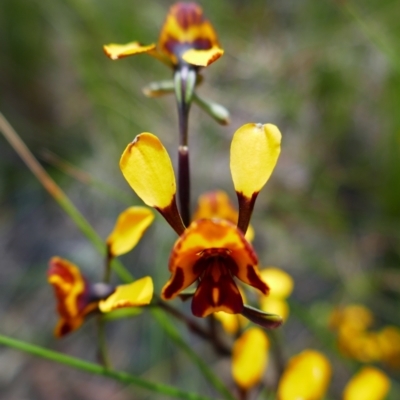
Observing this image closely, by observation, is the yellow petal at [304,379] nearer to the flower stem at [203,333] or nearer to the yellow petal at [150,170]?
the flower stem at [203,333]

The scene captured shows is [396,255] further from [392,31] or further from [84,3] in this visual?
[84,3]

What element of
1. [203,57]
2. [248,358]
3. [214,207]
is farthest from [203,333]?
[203,57]

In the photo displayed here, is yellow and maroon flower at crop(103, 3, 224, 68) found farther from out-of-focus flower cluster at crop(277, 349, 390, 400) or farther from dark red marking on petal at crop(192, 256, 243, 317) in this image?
out-of-focus flower cluster at crop(277, 349, 390, 400)

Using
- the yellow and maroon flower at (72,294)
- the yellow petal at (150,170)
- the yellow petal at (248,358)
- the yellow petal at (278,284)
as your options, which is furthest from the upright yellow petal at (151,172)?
the yellow petal at (278,284)

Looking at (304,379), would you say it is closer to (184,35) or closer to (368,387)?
(368,387)

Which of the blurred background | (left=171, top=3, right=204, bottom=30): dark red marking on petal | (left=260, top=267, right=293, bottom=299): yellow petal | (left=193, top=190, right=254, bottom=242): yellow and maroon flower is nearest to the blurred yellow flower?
(left=260, top=267, right=293, bottom=299): yellow petal

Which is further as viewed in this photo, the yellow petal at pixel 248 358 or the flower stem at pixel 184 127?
the yellow petal at pixel 248 358
